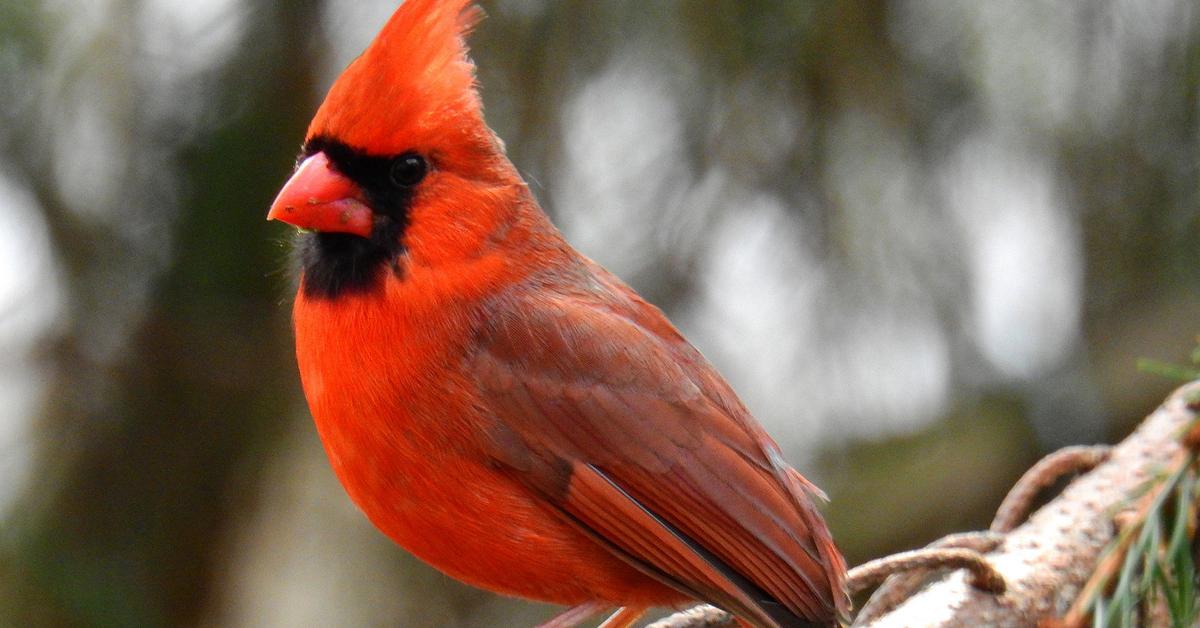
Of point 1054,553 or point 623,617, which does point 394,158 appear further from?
point 1054,553

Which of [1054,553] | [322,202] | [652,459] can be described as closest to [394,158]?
[322,202]

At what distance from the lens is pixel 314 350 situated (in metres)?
1.92

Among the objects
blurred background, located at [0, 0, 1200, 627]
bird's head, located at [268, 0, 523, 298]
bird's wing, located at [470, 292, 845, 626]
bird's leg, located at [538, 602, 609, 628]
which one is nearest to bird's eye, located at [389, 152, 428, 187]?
bird's head, located at [268, 0, 523, 298]

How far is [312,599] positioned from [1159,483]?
2086 millimetres

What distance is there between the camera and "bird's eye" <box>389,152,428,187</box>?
6.50 ft

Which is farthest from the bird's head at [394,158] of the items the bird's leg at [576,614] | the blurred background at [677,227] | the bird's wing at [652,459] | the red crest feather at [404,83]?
the blurred background at [677,227]

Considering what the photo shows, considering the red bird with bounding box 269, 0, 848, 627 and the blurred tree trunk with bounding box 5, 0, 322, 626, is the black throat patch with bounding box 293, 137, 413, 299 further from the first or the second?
the blurred tree trunk with bounding box 5, 0, 322, 626

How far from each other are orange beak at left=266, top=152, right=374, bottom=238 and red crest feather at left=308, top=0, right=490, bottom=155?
0.06 metres

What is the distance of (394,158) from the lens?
1.98 metres

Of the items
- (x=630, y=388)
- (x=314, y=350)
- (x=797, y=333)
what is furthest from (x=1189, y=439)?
(x=797, y=333)

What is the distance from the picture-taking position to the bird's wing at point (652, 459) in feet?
6.00

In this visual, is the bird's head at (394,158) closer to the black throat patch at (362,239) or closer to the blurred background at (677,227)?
the black throat patch at (362,239)

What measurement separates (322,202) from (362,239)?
0.09 meters

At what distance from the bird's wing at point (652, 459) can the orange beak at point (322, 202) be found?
26 centimetres
